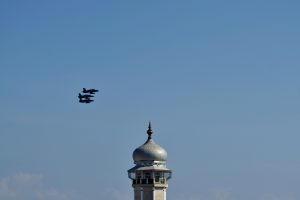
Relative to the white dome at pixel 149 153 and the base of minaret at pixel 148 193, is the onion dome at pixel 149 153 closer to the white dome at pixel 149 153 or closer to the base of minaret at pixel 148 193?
the white dome at pixel 149 153

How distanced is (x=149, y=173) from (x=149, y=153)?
2.23 metres

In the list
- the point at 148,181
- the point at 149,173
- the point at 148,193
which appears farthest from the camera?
the point at 149,173

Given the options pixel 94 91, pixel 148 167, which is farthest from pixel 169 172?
pixel 94 91

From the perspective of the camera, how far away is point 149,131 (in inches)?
3083

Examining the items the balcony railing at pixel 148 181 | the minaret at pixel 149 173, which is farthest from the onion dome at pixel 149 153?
the balcony railing at pixel 148 181

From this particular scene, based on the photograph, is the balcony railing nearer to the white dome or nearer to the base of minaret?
the base of minaret

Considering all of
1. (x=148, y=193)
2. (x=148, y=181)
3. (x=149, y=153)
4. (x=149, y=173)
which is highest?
(x=149, y=153)

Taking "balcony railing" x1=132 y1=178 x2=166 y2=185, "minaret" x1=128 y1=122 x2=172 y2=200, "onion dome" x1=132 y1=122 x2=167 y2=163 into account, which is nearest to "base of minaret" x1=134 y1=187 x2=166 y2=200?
"minaret" x1=128 y1=122 x2=172 y2=200

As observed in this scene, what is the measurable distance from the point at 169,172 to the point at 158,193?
305cm

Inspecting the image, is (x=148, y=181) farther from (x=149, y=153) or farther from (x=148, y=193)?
(x=149, y=153)

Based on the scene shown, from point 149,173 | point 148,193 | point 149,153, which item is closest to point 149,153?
point 149,153

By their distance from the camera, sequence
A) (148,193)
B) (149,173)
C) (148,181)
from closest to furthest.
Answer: (148,193) < (148,181) < (149,173)

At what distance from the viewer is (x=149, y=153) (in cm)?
7606

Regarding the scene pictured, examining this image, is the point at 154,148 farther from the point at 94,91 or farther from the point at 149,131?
the point at 94,91
